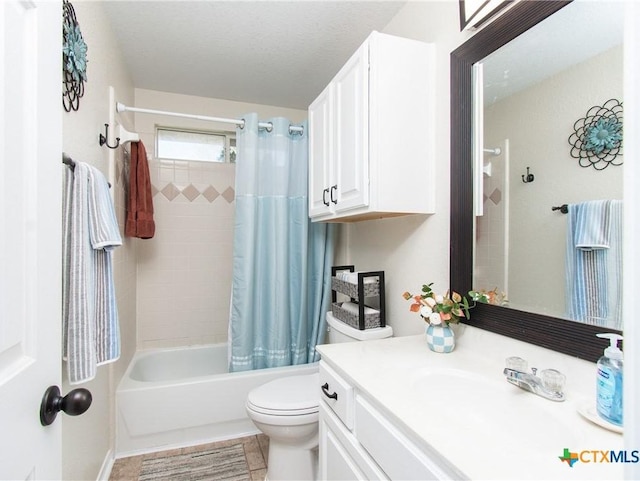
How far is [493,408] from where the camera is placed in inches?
35.5

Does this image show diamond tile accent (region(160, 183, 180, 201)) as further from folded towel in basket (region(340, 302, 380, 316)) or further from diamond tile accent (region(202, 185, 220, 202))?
folded towel in basket (region(340, 302, 380, 316))

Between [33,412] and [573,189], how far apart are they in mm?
1337

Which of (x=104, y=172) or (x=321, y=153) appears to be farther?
(x=321, y=153)

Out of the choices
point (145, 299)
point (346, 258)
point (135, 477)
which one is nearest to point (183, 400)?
point (135, 477)

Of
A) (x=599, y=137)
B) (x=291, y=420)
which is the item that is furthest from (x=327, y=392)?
(x=599, y=137)

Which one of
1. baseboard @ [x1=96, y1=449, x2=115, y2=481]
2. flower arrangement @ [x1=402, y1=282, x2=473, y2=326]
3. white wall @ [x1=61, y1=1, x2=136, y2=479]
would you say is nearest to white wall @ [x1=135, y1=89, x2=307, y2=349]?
white wall @ [x1=61, y1=1, x2=136, y2=479]

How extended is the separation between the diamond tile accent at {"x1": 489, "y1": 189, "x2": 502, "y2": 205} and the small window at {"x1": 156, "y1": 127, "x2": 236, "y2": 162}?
2164mm

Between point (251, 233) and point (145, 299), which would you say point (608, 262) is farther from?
point (145, 299)

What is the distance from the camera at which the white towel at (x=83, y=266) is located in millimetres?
984

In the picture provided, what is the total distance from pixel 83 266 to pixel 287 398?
104cm

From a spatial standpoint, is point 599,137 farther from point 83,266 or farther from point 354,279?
point 83,266

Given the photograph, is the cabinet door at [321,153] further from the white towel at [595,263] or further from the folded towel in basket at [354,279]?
the white towel at [595,263]

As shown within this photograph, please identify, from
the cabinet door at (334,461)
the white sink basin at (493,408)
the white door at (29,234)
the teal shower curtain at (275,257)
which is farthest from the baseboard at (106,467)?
the white sink basin at (493,408)

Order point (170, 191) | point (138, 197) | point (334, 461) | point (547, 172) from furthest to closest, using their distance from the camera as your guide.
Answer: point (170, 191)
point (138, 197)
point (334, 461)
point (547, 172)
